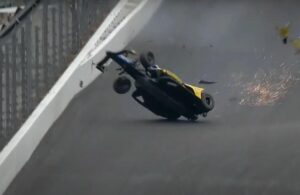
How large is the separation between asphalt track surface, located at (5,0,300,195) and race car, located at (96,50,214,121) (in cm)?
15

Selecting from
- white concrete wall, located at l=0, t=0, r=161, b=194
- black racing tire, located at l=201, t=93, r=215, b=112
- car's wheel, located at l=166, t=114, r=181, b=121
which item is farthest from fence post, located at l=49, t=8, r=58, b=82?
black racing tire, located at l=201, t=93, r=215, b=112

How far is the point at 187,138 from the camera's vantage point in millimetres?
9992

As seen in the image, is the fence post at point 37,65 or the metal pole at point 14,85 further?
the fence post at point 37,65

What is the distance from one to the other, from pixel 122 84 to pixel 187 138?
1870 millimetres

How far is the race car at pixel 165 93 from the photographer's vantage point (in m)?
10.8

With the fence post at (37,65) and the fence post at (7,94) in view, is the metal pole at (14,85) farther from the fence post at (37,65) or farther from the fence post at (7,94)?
the fence post at (37,65)

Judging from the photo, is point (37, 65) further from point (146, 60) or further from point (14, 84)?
point (146, 60)

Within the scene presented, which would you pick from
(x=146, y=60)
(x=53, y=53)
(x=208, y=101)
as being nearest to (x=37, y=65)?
(x=53, y=53)

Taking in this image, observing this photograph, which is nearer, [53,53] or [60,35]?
[53,53]

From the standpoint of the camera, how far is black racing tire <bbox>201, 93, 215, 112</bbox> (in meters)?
10.9

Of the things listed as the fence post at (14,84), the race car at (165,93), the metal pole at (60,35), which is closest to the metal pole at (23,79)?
the fence post at (14,84)

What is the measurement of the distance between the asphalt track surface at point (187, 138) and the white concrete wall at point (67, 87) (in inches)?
4.8

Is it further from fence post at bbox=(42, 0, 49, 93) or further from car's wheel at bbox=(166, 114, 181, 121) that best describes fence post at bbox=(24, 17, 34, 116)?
car's wheel at bbox=(166, 114, 181, 121)

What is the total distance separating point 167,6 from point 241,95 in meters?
4.85
